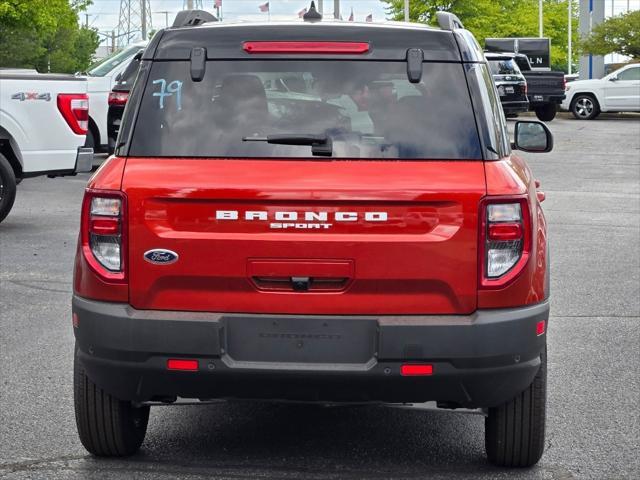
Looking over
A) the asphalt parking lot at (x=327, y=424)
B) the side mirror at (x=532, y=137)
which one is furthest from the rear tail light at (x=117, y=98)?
the side mirror at (x=532, y=137)

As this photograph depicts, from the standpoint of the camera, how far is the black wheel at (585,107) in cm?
3884

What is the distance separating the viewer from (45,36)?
3031 inches

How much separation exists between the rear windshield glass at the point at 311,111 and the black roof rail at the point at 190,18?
43cm

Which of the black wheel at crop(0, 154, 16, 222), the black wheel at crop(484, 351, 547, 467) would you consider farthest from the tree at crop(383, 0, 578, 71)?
the black wheel at crop(484, 351, 547, 467)

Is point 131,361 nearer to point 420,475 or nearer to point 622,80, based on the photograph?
point 420,475

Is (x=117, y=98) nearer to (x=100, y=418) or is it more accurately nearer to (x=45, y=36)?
(x=100, y=418)

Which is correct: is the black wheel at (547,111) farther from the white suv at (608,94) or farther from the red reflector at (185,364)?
the red reflector at (185,364)

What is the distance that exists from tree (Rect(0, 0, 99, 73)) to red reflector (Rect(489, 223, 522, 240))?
1654 inches

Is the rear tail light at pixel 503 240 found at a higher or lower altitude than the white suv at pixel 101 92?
higher

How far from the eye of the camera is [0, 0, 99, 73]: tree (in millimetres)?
46562

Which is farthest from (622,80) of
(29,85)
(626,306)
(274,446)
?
(274,446)

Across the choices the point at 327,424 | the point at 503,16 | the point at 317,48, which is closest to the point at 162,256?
the point at 317,48

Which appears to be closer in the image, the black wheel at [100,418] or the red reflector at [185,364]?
the red reflector at [185,364]

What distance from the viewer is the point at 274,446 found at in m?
5.77
